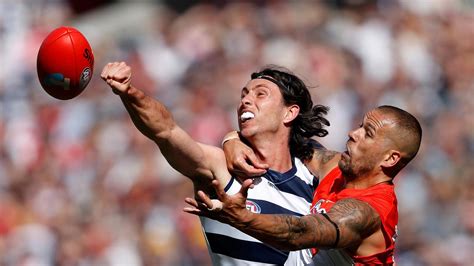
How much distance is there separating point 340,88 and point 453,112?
50.7 inches

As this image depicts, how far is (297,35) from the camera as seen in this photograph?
11836 millimetres

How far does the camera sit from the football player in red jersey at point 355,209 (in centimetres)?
481

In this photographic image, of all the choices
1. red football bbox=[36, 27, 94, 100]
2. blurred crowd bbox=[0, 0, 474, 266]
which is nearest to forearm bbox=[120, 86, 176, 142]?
red football bbox=[36, 27, 94, 100]

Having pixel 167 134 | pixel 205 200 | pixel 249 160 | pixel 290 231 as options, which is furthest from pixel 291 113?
pixel 205 200

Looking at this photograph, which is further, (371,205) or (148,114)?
(148,114)

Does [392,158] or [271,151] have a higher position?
[392,158]

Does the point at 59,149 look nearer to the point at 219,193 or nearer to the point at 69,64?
the point at 69,64

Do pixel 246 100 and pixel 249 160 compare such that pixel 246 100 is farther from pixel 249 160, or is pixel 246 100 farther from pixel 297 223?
pixel 297 223

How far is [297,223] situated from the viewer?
491 cm

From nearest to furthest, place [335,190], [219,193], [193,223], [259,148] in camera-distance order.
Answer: [219,193], [335,190], [259,148], [193,223]

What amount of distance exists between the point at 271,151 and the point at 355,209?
131 centimetres

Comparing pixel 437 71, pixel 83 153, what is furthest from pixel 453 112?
pixel 83 153

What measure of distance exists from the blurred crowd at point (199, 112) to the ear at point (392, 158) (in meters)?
4.13

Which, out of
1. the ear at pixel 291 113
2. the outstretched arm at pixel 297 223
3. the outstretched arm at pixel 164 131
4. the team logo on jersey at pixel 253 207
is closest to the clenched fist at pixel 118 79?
the outstretched arm at pixel 164 131
